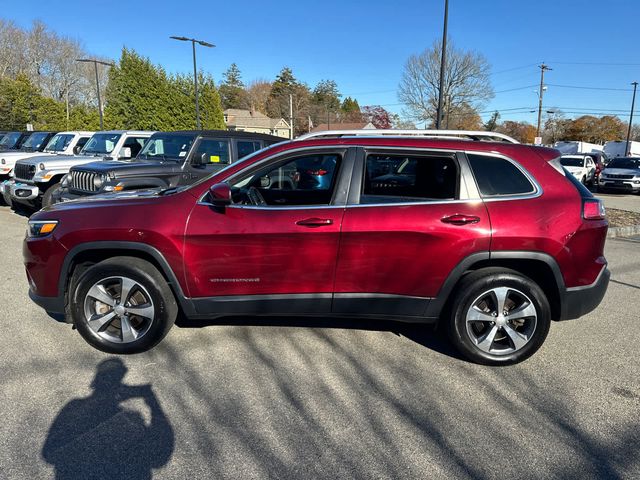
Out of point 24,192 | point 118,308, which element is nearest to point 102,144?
point 24,192

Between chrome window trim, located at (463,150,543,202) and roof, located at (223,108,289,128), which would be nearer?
chrome window trim, located at (463,150,543,202)

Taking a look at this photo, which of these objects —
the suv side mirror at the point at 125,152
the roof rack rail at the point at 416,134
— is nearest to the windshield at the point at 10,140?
the suv side mirror at the point at 125,152

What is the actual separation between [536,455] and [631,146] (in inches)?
1988

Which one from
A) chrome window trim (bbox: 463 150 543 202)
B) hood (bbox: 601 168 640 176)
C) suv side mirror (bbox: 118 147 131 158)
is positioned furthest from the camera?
hood (bbox: 601 168 640 176)

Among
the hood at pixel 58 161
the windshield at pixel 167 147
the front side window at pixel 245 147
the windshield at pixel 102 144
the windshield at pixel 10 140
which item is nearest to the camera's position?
the windshield at pixel 167 147

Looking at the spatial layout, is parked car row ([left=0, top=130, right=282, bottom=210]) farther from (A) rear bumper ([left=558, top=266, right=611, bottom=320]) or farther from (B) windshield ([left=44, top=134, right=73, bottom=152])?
(A) rear bumper ([left=558, top=266, right=611, bottom=320])

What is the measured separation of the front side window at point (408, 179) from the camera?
3332mm

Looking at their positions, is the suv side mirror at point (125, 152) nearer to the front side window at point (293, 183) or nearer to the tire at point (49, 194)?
the tire at point (49, 194)

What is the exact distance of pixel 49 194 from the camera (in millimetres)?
8828

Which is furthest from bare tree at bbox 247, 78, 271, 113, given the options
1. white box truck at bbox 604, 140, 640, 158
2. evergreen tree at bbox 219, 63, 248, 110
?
white box truck at bbox 604, 140, 640, 158

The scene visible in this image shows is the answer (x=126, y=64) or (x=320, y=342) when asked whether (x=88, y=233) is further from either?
(x=126, y=64)

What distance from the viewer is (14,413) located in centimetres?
272

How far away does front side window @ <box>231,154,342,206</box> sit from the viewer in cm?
347

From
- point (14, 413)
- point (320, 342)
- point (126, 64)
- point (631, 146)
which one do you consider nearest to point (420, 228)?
point (320, 342)
